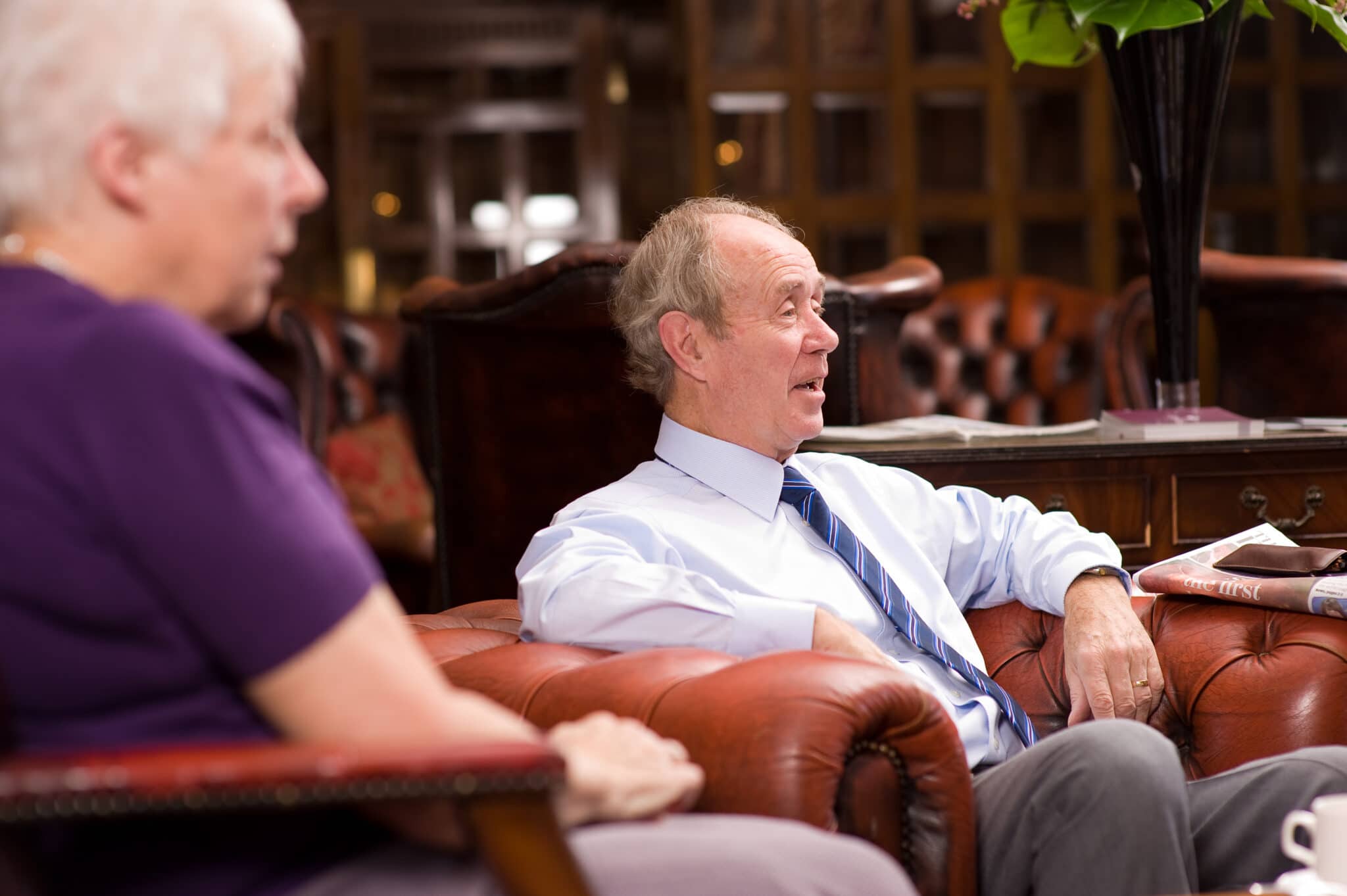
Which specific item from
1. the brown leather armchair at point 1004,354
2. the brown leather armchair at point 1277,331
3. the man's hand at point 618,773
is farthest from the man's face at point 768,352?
the brown leather armchair at point 1004,354

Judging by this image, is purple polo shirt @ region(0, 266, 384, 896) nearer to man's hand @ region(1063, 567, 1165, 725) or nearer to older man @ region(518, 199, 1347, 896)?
older man @ region(518, 199, 1347, 896)

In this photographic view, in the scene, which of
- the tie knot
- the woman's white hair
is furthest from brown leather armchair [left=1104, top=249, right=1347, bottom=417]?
the woman's white hair

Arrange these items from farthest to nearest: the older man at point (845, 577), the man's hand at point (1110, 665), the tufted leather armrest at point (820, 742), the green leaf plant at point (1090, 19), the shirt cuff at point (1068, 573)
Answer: the green leaf plant at point (1090, 19), the shirt cuff at point (1068, 573), the man's hand at point (1110, 665), the older man at point (845, 577), the tufted leather armrest at point (820, 742)

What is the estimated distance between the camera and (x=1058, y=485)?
246cm

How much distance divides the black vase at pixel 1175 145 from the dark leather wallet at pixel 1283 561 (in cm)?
86

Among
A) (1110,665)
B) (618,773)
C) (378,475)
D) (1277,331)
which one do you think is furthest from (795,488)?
(378,475)

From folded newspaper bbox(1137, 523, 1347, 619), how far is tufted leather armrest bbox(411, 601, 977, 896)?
577 millimetres

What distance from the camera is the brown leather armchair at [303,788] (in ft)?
2.73

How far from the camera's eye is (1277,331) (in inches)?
133

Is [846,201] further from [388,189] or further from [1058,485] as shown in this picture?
[1058,485]

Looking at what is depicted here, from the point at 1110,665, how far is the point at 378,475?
2.74m

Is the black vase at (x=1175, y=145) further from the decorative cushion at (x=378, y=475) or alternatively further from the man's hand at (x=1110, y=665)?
the decorative cushion at (x=378, y=475)

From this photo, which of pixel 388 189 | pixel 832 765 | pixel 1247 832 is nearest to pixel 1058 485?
pixel 1247 832

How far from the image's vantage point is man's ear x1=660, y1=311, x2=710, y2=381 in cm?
196
